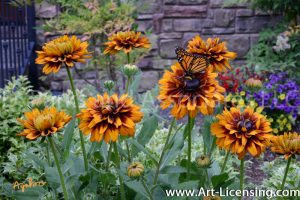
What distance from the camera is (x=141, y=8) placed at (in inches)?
169

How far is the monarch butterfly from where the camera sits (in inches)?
42.6

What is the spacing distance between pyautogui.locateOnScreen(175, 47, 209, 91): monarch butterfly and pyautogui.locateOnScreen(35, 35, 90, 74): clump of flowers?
263 millimetres

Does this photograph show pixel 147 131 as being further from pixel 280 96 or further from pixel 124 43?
pixel 280 96

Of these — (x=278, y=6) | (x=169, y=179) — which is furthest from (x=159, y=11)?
(x=169, y=179)

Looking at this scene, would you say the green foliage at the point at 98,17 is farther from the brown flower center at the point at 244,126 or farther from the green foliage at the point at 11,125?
the brown flower center at the point at 244,126

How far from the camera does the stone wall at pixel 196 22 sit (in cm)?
461

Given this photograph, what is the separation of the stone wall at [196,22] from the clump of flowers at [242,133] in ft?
11.6

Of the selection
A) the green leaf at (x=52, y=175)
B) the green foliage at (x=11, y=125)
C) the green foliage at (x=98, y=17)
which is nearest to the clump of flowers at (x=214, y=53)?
the green leaf at (x=52, y=175)

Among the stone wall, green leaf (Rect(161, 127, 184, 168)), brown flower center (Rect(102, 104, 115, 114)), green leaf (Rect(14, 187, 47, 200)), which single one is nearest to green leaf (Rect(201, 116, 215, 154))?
green leaf (Rect(161, 127, 184, 168))

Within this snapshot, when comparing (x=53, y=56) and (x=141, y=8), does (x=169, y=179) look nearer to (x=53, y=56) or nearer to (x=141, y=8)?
(x=53, y=56)

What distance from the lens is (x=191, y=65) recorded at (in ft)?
3.61

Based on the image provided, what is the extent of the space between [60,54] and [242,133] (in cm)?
48

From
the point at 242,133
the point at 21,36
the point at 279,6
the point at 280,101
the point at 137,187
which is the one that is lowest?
the point at 280,101

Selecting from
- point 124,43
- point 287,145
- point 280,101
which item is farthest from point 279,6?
point 287,145
